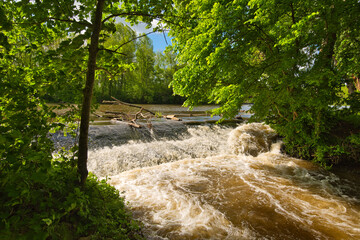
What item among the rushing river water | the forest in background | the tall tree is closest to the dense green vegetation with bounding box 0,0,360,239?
the tall tree

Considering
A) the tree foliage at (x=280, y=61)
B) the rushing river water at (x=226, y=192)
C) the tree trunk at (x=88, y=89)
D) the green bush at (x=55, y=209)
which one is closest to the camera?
the green bush at (x=55, y=209)

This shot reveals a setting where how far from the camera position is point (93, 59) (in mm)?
2129

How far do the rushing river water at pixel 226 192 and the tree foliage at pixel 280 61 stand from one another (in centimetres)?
219

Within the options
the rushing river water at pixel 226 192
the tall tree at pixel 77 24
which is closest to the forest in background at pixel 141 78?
the rushing river water at pixel 226 192

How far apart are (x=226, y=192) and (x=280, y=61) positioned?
460 cm

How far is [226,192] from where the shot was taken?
17.1 feet

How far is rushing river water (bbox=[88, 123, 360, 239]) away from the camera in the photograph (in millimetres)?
3670

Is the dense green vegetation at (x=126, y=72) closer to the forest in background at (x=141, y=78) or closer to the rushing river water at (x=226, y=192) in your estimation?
the rushing river water at (x=226, y=192)

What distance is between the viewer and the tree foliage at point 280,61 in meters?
5.07

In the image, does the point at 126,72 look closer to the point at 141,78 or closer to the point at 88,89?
the point at 88,89

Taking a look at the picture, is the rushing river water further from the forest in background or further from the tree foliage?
the forest in background

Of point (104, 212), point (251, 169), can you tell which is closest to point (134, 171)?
point (104, 212)

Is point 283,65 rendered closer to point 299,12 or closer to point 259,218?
point 299,12

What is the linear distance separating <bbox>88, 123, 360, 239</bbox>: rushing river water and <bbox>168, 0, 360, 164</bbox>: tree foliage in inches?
86.1
